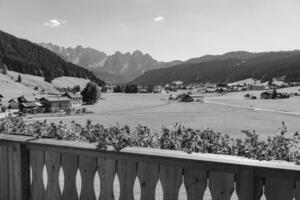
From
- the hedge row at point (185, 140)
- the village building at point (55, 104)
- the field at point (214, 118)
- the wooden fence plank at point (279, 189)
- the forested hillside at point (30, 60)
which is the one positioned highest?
the forested hillside at point (30, 60)

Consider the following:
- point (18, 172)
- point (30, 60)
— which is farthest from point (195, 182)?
point (30, 60)

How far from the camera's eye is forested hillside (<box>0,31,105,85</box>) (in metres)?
153

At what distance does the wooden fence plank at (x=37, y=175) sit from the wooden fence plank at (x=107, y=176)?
0.81 m

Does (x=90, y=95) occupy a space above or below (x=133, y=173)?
below

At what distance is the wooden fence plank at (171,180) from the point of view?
7.98 ft

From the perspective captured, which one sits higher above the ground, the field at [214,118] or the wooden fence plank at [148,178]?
the wooden fence plank at [148,178]

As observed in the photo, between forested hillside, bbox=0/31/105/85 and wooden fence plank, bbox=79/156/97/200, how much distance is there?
163036 millimetres

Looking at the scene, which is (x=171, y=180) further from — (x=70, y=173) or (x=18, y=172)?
(x=18, y=172)

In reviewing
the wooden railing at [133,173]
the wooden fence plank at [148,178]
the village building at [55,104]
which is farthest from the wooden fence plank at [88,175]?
the village building at [55,104]

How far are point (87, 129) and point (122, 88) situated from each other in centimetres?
15455

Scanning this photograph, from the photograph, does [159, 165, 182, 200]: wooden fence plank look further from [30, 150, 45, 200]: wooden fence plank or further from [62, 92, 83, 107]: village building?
[62, 92, 83, 107]: village building

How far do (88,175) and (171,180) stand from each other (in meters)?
0.91

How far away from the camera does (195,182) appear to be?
238 centimetres

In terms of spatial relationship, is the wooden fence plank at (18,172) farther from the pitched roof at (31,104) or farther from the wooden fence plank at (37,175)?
the pitched roof at (31,104)
